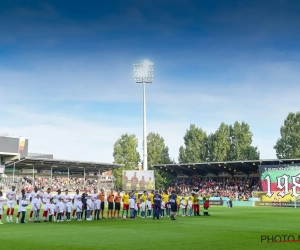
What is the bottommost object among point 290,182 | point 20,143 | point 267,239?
Result: point 267,239

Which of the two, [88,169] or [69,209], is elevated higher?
[88,169]

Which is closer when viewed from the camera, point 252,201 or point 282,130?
point 252,201

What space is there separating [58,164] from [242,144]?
3788cm

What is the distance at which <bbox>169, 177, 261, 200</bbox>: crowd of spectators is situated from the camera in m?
63.9

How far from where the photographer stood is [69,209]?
2534 cm

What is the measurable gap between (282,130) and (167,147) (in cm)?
2733

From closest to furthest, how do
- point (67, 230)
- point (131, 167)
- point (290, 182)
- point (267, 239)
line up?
point (267, 239) → point (67, 230) → point (290, 182) → point (131, 167)

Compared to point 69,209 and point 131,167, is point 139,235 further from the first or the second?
point 131,167

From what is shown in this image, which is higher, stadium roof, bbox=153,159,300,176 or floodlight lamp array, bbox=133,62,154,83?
floodlight lamp array, bbox=133,62,154,83

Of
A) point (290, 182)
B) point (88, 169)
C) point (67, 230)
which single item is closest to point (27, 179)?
point (88, 169)

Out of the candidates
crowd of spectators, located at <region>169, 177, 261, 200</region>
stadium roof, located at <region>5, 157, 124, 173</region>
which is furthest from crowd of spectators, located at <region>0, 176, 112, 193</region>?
crowd of spectators, located at <region>169, 177, 261, 200</region>

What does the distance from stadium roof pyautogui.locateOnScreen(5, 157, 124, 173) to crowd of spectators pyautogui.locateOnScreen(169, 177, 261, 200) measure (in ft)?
43.0

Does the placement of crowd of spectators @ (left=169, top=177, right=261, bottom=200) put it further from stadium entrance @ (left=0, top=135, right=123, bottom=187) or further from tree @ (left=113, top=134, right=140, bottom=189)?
tree @ (left=113, top=134, right=140, bottom=189)

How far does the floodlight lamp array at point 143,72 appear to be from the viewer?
59312 millimetres
